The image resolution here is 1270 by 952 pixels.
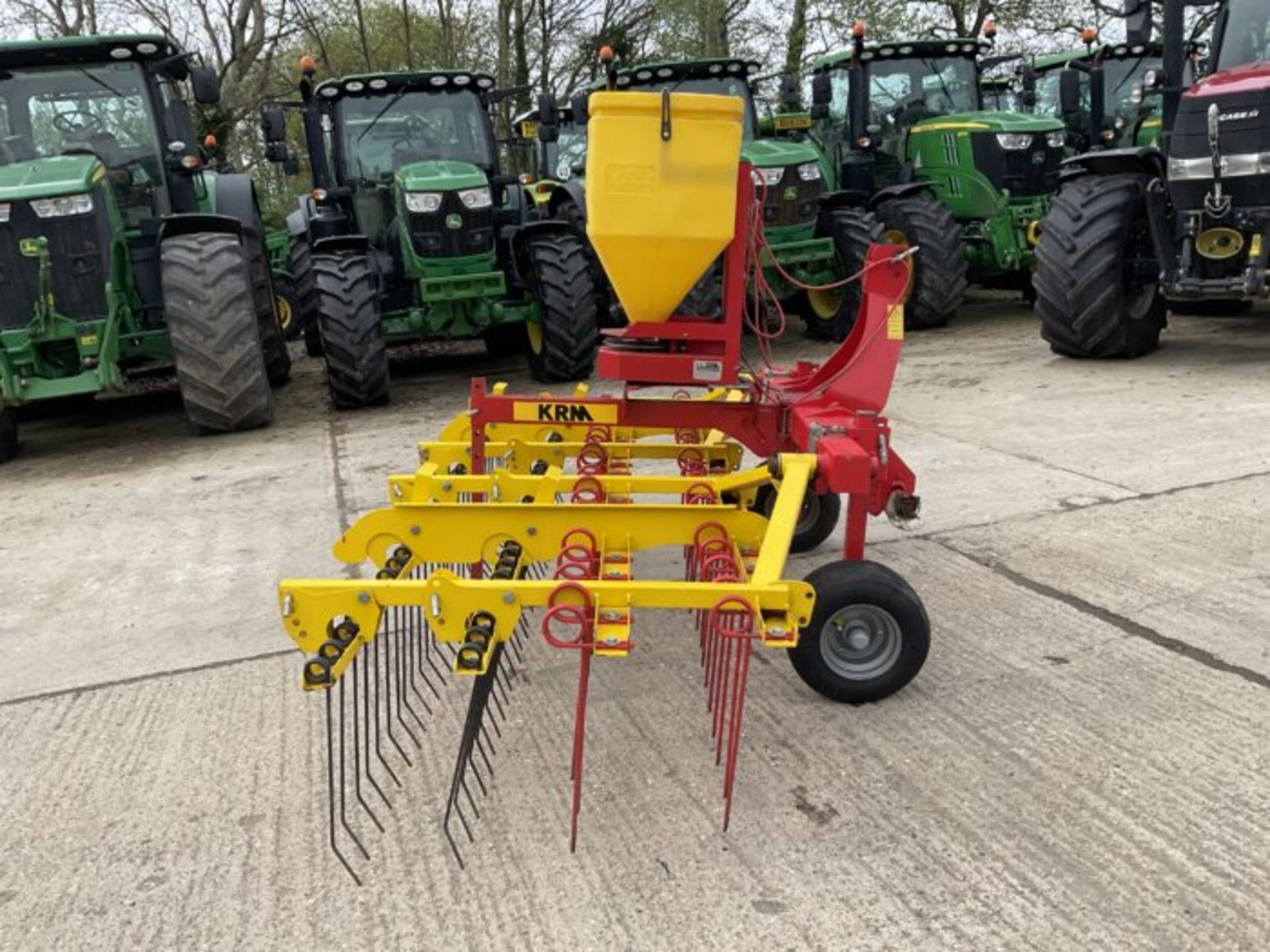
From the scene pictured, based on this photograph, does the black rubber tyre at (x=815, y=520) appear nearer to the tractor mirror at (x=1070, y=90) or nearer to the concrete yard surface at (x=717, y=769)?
the concrete yard surface at (x=717, y=769)

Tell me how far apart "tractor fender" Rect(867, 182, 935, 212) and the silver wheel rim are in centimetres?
765

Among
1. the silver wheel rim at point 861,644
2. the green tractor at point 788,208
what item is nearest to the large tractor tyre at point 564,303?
the green tractor at point 788,208

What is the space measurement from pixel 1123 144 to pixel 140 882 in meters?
11.9

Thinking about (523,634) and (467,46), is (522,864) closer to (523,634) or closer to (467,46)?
(523,634)

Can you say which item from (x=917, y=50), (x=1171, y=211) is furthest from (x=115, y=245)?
(x=917, y=50)

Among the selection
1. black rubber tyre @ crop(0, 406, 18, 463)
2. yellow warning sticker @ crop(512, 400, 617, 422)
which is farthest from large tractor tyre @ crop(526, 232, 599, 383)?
yellow warning sticker @ crop(512, 400, 617, 422)

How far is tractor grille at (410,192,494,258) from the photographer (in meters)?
7.78

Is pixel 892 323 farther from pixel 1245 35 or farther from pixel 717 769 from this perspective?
pixel 1245 35

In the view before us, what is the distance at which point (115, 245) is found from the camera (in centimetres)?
683

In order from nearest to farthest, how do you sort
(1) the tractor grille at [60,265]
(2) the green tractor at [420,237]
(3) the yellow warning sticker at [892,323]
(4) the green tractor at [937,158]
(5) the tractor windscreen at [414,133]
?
(3) the yellow warning sticker at [892,323] < (1) the tractor grille at [60,265] < (2) the green tractor at [420,237] < (5) the tractor windscreen at [414,133] < (4) the green tractor at [937,158]

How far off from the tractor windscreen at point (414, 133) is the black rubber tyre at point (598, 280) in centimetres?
87

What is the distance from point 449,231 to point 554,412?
4405 mm

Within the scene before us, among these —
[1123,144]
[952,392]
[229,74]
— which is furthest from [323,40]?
[952,392]

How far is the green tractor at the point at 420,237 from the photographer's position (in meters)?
7.49
